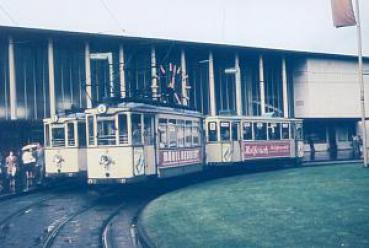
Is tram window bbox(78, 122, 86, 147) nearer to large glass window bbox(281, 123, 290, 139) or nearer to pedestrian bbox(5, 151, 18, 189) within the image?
pedestrian bbox(5, 151, 18, 189)

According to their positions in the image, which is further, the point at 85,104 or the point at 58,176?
the point at 85,104

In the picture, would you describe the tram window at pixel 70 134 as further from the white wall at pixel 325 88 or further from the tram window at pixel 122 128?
the white wall at pixel 325 88

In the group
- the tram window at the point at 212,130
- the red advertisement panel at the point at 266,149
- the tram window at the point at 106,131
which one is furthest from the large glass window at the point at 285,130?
the tram window at the point at 106,131

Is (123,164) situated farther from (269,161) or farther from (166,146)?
(269,161)

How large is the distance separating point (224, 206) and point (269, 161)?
44.6ft

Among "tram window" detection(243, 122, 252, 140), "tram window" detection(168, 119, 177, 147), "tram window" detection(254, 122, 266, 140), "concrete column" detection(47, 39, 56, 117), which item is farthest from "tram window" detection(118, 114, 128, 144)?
"concrete column" detection(47, 39, 56, 117)

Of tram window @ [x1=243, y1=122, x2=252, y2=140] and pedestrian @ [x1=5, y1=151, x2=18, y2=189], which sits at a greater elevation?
tram window @ [x1=243, y1=122, x2=252, y2=140]

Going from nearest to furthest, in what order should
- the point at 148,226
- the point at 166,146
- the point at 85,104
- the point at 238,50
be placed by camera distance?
1. the point at 148,226
2. the point at 166,146
3. the point at 85,104
4. the point at 238,50

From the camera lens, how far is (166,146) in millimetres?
16812

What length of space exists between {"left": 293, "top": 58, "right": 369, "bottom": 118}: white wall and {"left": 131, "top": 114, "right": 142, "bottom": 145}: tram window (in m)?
30.0

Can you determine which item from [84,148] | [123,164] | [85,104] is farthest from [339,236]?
[85,104]

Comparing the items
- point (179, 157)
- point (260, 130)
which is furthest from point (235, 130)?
point (179, 157)

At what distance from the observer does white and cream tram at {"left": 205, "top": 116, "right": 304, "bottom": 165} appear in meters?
22.2

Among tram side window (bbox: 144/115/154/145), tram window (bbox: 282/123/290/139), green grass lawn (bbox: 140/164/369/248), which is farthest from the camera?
tram window (bbox: 282/123/290/139)
